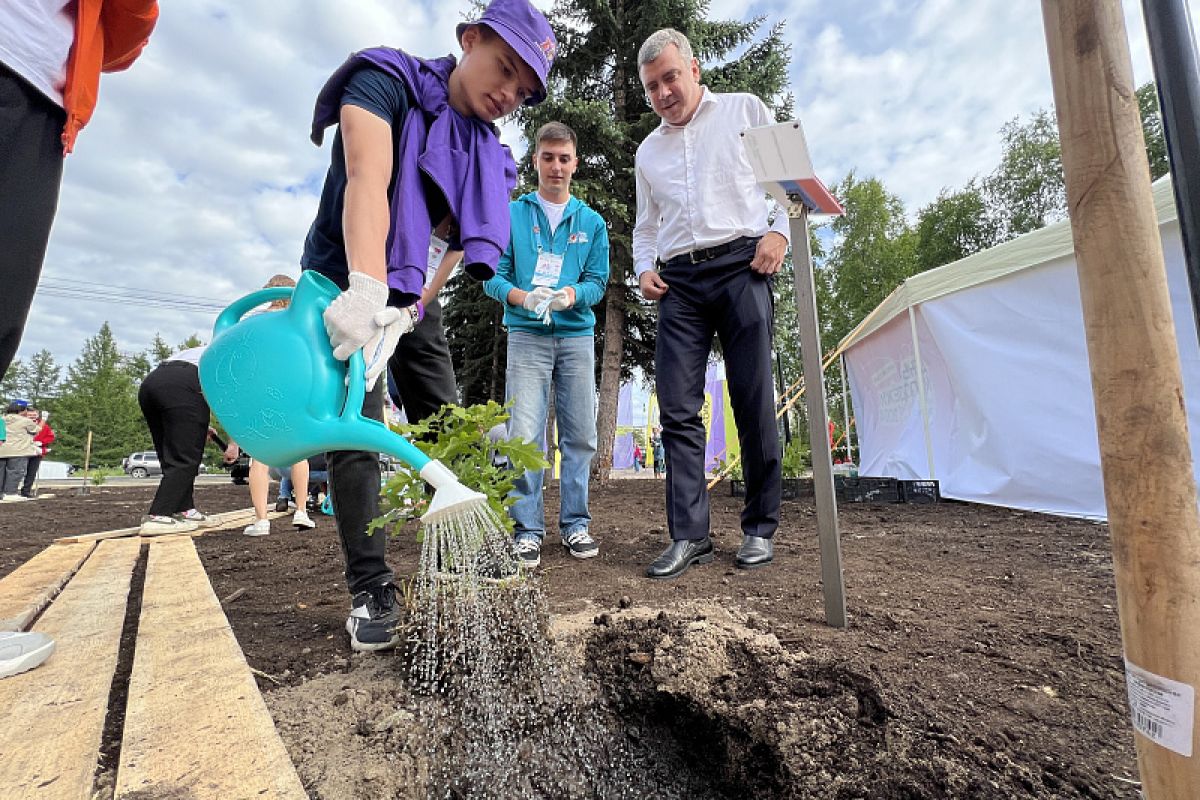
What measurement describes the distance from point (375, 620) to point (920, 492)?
16.3 feet

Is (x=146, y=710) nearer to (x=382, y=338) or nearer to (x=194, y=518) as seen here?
(x=382, y=338)

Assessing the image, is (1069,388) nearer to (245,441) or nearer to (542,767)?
(542,767)

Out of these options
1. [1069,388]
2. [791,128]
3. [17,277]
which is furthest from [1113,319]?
[1069,388]

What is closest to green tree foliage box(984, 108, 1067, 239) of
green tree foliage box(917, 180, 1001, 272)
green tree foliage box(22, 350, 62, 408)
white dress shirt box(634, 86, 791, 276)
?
green tree foliage box(917, 180, 1001, 272)

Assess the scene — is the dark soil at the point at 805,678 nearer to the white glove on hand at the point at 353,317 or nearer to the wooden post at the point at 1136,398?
the wooden post at the point at 1136,398

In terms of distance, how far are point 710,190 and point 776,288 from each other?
777 centimetres

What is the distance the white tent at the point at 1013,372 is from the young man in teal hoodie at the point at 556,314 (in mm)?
2581

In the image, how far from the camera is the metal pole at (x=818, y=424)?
5.62ft

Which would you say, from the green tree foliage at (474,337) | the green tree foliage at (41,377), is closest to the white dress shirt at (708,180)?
the green tree foliage at (474,337)

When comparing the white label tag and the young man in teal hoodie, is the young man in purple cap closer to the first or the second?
the young man in teal hoodie

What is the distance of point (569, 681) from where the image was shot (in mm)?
1521

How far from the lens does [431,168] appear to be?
1.64 meters

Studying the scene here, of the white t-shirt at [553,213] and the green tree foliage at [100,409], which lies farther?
the green tree foliage at [100,409]

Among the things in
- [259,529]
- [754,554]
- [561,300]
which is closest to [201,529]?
[259,529]
